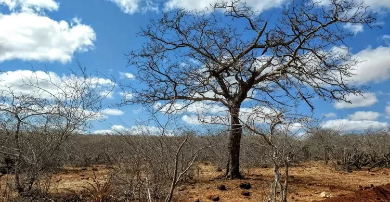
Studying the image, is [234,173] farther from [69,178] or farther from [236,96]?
[69,178]

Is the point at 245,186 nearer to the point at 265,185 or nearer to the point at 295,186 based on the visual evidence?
the point at 265,185

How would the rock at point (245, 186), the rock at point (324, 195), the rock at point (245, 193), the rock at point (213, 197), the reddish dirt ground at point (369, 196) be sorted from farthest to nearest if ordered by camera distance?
the rock at point (245, 186) → the rock at point (245, 193) → the rock at point (324, 195) → the rock at point (213, 197) → the reddish dirt ground at point (369, 196)

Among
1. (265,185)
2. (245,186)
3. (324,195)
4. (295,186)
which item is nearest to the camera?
(324,195)

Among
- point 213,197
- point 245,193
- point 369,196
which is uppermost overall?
point 369,196

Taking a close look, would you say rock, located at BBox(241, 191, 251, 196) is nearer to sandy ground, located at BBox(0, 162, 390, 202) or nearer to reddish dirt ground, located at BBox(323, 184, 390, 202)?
sandy ground, located at BBox(0, 162, 390, 202)

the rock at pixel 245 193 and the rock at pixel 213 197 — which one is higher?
the rock at pixel 245 193

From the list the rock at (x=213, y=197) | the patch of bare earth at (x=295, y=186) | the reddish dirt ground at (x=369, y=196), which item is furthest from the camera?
the patch of bare earth at (x=295, y=186)

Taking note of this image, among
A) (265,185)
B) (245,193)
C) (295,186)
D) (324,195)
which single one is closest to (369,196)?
(324,195)

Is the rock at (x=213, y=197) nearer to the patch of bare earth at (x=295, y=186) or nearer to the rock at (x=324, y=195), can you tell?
the patch of bare earth at (x=295, y=186)

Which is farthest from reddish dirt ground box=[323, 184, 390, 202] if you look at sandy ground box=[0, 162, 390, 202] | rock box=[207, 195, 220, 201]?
rock box=[207, 195, 220, 201]

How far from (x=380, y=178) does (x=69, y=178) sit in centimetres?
1101

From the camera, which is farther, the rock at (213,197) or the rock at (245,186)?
the rock at (245,186)

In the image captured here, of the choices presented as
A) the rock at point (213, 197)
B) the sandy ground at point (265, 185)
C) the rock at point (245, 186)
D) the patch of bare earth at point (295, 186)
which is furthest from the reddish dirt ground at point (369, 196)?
the rock at point (245, 186)

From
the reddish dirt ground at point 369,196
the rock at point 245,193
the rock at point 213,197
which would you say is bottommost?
the rock at point 213,197
